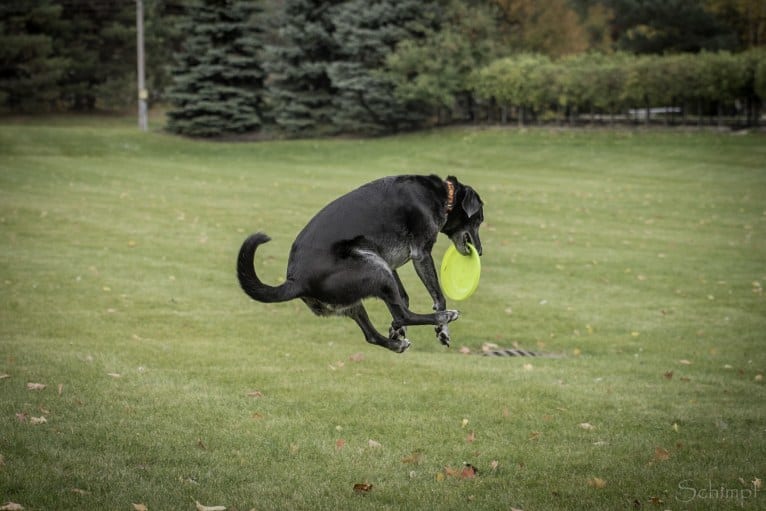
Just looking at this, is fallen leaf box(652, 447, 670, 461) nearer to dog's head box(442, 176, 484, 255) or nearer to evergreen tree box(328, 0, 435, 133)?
dog's head box(442, 176, 484, 255)

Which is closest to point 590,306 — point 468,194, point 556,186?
point 468,194

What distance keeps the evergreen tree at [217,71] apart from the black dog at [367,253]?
1580 inches

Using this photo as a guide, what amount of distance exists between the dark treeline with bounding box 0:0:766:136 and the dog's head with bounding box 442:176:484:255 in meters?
34.5

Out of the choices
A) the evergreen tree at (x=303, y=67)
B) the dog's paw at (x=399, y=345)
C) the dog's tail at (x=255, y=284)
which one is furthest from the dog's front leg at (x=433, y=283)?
the evergreen tree at (x=303, y=67)

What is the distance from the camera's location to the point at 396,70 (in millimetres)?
45781

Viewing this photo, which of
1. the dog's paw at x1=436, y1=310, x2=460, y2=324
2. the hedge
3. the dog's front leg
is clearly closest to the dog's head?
the dog's front leg

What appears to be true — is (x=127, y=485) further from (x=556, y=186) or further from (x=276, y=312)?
(x=556, y=186)

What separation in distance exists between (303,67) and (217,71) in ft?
14.3

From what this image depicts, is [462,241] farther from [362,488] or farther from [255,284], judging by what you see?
[362,488]

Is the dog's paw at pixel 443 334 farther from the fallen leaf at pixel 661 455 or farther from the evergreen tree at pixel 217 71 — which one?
the evergreen tree at pixel 217 71

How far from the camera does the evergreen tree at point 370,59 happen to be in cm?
4566

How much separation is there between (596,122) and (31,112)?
35.3 m

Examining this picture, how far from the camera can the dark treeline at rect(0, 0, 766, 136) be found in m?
42.1

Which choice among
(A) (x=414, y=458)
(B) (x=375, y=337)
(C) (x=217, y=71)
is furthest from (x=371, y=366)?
(C) (x=217, y=71)
